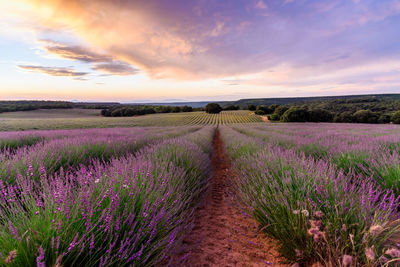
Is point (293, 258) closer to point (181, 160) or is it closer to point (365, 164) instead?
point (181, 160)

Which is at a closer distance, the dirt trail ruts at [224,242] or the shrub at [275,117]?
the dirt trail ruts at [224,242]

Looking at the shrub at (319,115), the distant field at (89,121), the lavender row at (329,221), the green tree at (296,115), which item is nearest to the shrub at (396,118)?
Result: the shrub at (319,115)

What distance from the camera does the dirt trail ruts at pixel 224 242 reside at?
1778mm

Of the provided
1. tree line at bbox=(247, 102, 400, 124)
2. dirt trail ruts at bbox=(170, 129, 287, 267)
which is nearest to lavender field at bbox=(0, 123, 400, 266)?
dirt trail ruts at bbox=(170, 129, 287, 267)

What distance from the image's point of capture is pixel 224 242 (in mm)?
2104

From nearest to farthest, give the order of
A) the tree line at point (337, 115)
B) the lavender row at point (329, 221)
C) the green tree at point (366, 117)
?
1. the lavender row at point (329, 221)
2. the tree line at point (337, 115)
3. the green tree at point (366, 117)

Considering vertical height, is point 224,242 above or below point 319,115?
below

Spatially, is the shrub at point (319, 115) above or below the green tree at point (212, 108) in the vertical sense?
below

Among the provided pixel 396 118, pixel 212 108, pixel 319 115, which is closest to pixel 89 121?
pixel 212 108

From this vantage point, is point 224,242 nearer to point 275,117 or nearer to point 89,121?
point 89,121

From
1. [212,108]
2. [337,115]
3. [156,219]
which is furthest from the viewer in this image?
[212,108]

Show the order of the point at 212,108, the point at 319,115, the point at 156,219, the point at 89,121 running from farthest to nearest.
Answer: the point at 212,108 < the point at 319,115 < the point at 89,121 < the point at 156,219

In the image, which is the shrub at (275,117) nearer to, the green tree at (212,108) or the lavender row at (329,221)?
the green tree at (212,108)

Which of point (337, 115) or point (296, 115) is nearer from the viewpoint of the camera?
point (337, 115)
